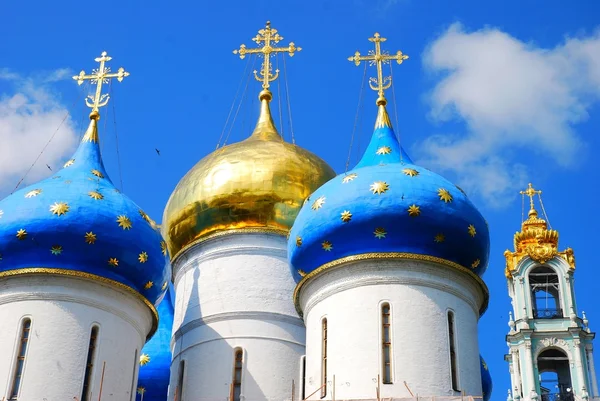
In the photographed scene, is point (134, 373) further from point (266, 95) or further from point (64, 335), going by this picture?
point (266, 95)

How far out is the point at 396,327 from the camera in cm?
1684

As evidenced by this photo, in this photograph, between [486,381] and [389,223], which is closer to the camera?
[389,223]

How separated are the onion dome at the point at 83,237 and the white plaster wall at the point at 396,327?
2631 mm

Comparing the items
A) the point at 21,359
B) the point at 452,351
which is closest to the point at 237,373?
the point at 21,359

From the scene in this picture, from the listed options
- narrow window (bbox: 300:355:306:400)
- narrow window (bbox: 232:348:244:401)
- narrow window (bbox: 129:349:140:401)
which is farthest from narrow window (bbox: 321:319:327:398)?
narrow window (bbox: 129:349:140:401)

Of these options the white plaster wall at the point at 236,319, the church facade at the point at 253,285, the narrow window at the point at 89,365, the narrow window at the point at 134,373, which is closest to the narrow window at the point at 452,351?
the church facade at the point at 253,285

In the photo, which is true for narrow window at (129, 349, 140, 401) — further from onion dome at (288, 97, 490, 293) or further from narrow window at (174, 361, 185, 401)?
onion dome at (288, 97, 490, 293)

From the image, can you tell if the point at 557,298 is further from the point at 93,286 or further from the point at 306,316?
the point at 93,286

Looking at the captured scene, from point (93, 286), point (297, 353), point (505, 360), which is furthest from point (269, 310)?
point (505, 360)

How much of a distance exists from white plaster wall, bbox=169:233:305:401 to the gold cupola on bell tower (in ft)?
0.90

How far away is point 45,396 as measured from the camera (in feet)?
54.4

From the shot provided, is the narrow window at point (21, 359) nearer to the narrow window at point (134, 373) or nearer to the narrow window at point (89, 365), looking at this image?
the narrow window at point (89, 365)

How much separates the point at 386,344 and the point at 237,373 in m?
3.64

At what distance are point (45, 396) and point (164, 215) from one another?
246 inches
